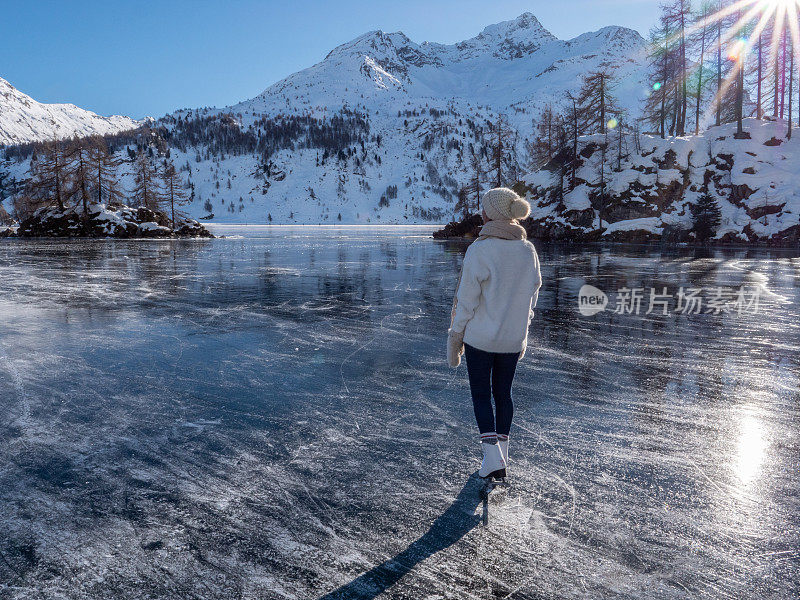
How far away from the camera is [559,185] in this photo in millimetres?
39656

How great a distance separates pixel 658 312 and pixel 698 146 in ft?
112

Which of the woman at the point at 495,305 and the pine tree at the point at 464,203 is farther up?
the pine tree at the point at 464,203

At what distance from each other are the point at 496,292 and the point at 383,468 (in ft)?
4.96

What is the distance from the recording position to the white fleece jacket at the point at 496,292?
3164 mm

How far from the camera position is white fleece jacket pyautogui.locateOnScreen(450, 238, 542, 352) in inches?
A: 125

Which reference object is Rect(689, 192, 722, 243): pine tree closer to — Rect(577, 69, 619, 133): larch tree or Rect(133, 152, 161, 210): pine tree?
Rect(577, 69, 619, 133): larch tree

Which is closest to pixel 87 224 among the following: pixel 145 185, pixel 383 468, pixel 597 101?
pixel 145 185

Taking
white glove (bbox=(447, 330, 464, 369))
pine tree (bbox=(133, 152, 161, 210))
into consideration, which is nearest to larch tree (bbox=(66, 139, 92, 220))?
pine tree (bbox=(133, 152, 161, 210))

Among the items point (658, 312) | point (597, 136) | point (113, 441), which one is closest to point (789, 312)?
point (658, 312)

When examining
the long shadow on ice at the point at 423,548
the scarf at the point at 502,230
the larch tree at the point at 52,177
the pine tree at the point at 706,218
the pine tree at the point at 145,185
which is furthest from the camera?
the pine tree at the point at 145,185

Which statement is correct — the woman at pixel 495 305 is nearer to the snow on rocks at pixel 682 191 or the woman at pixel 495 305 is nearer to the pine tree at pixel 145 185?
the snow on rocks at pixel 682 191

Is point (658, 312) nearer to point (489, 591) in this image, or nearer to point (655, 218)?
point (489, 591)

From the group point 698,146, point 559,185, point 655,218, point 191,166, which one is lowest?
point 655,218

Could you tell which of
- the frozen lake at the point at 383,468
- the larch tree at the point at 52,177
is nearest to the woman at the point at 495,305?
the frozen lake at the point at 383,468
